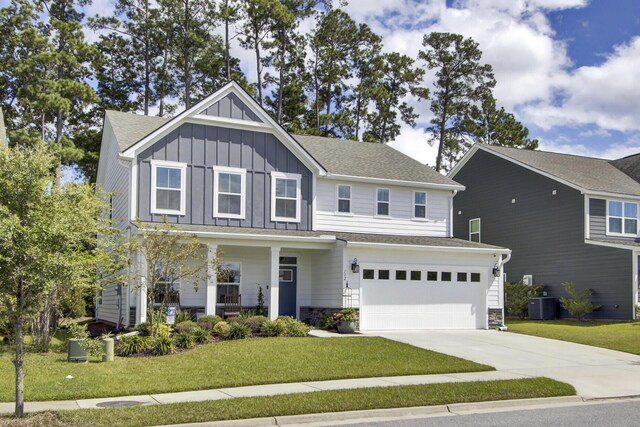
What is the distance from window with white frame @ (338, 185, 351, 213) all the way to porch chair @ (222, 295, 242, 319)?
17.1 ft

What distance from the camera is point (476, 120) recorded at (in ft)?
162

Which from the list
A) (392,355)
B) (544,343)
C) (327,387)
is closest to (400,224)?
(544,343)

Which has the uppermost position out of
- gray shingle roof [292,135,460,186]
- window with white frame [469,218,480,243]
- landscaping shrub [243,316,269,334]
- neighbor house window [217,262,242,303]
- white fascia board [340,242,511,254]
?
gray shingle roof [292,135,460,186]

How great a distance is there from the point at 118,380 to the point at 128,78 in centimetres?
3025

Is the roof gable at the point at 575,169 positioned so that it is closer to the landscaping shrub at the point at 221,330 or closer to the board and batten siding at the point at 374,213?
the board and batten siding at the point at 374,213

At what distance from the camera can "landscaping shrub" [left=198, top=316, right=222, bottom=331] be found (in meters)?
19.4

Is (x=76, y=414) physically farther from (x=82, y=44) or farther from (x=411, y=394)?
(x=82, y=44)

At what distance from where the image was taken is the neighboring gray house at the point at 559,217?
27531 mm

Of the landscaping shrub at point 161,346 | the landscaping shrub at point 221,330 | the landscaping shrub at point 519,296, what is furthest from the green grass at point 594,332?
the landscaping shrub at point 161,346

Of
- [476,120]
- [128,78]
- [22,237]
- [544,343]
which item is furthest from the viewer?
[476,120]

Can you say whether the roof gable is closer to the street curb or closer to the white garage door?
the white garage door

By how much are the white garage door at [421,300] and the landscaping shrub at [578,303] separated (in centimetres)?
553

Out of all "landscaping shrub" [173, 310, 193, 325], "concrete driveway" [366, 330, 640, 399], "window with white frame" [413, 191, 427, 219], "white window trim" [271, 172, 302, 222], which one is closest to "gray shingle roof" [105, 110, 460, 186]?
"window with white frame" [413, 191, 427, 219]

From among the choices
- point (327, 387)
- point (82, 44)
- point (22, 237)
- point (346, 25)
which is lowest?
point (327, 387)
